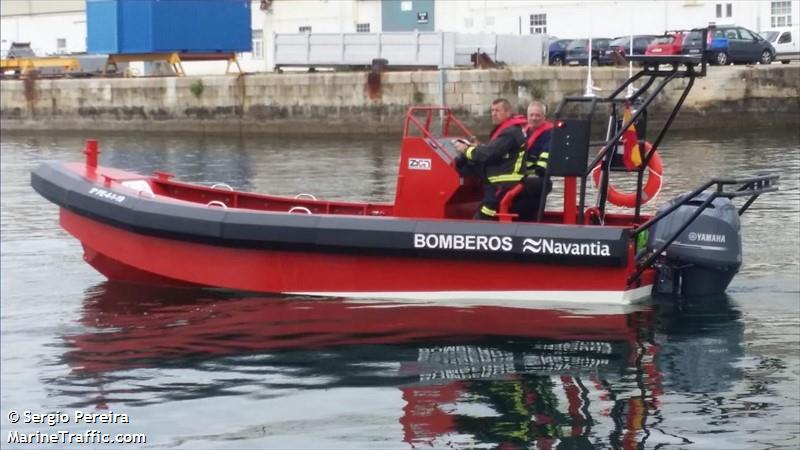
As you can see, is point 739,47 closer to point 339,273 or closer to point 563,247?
point 339,273

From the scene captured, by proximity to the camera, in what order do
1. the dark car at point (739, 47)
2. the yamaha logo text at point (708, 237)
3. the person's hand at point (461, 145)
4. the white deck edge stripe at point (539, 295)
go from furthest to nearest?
1. the dark car at point (739, 47)
2. the person's hand at point (461, 145)
3. the white deck edge stripe at point (539, 295)
4. the yamaha logo text at point (708, 237)

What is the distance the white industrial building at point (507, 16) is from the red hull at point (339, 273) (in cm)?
2314

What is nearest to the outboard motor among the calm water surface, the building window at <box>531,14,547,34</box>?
the calm water surface

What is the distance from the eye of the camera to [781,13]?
33.3 m

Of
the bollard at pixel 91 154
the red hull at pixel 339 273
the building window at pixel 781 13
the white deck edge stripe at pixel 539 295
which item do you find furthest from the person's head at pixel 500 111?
the building window at pixel 781 13

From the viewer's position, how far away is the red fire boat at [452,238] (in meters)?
9.27

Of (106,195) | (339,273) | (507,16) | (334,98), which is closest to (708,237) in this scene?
(339,273)

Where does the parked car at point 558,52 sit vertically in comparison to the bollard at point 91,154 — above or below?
above

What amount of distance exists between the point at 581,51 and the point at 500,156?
77.4 feet

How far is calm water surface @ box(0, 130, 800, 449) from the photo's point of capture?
7.10 metres

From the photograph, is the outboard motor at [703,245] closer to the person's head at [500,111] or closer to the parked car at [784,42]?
the person's head at [500,111]

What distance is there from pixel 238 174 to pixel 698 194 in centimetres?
1337

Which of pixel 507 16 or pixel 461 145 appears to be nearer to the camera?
pixel 461 145

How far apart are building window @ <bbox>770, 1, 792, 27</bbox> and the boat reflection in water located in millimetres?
25379
